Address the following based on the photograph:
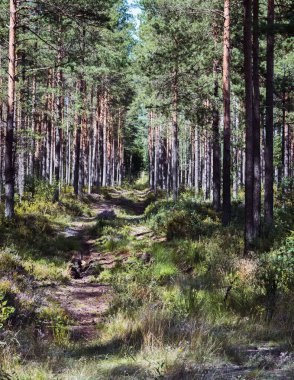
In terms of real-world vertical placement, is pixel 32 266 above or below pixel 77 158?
below

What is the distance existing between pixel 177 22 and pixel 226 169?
9.56 m

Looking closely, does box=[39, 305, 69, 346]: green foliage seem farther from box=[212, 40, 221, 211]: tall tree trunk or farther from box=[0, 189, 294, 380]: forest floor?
box=[212, 40, 221, 211]: tall tree trunk

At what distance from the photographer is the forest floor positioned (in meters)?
4.14

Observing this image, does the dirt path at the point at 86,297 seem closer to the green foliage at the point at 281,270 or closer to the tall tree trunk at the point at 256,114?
the green foliage at the point at 281,270

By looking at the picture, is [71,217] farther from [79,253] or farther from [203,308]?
[203,308]

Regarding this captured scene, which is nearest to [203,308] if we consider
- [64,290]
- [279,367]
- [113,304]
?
[113,304]

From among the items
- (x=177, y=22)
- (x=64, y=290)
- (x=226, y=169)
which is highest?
(x=177, y=22)

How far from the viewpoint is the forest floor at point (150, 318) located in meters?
4.14

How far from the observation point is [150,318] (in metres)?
5.45

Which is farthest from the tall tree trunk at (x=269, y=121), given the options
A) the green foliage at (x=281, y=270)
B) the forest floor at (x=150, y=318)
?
the green foliage at (x=281, y=270)

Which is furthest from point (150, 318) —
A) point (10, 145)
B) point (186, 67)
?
point (186, 67)

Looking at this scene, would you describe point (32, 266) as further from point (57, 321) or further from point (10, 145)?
point (10, 145)

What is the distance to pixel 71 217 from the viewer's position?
19.0 m

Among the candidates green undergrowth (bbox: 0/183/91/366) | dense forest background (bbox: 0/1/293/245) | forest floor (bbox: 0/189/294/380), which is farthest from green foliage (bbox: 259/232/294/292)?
green undergrowth (bbox: 0/183/91/366)
